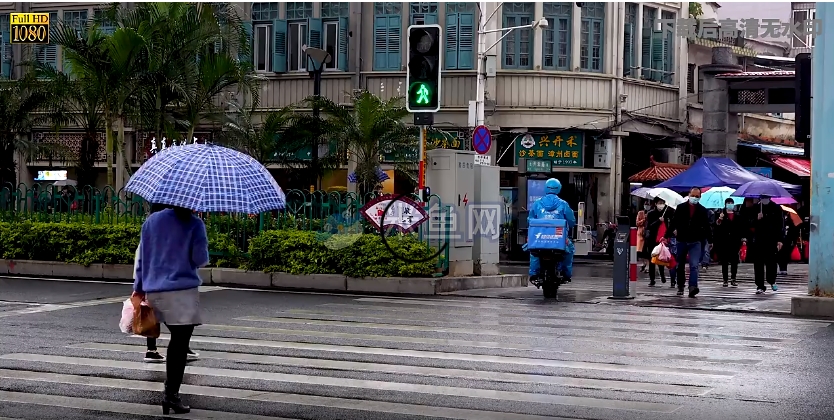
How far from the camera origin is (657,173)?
3472cm

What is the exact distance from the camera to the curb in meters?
17.8

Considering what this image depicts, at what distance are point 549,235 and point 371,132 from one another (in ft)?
45.0

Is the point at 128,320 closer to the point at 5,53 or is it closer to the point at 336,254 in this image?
the point at 336,254

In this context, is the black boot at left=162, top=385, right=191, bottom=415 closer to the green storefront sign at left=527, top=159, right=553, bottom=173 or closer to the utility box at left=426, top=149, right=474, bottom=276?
the utility box at left=426, top=149, right=474, bottom=276

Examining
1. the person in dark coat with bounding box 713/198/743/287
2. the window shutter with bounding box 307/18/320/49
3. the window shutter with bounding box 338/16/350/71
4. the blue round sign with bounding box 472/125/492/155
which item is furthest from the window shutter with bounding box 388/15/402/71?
the person in dark coat with bounding box 713/198/743/287

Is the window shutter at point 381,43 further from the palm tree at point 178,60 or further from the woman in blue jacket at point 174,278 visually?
the woman in blue jacket at point 174,278

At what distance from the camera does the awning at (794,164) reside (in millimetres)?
36719

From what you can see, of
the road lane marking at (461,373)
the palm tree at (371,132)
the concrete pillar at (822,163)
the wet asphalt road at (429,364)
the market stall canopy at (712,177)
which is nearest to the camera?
the wet asphalt road at (429,364)

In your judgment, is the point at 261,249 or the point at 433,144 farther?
the point at 433,144

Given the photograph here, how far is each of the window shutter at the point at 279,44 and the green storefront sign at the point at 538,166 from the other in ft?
33.6

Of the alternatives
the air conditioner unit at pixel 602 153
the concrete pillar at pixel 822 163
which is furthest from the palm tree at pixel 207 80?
the concrete pillar at pixel 822 163

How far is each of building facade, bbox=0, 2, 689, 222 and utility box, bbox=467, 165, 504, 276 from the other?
14.5 meters

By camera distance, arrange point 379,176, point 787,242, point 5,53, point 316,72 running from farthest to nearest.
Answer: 1. point 5,53
2. point 379,176
3. point 787,242
4. point 316,72
